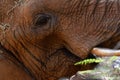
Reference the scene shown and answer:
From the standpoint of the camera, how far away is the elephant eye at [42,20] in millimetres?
5270

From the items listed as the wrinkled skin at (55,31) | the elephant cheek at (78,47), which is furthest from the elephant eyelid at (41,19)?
the elephant cheek at (78,47)

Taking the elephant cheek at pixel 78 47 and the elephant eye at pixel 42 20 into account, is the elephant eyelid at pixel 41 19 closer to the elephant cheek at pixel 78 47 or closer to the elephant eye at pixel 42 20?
the elephant eye at pixel 42 20

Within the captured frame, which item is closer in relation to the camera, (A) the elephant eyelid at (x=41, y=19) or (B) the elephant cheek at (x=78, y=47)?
(B) the elephant cheek at (x=78, y=47)

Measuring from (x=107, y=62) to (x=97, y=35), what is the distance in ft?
4.15

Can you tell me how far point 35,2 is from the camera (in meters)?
5.21

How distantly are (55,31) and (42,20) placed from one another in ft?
0.71

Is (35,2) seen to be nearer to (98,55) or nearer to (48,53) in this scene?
(48,53)

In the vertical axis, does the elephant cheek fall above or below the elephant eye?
below

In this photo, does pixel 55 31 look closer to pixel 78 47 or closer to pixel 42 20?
pixel 42 20

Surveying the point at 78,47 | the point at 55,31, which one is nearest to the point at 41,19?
the point at 55,31

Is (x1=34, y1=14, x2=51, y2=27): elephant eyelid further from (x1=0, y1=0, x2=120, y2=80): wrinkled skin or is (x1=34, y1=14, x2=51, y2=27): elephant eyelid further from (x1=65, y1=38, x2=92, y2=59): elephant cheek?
(x1=65, y1=38, x2=92, y2=59): elephant cheek

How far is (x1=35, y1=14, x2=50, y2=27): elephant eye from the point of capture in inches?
207

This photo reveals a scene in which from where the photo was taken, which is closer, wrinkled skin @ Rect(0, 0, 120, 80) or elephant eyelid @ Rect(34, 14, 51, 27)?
wrinkled skin @ Rect(0, 0, 120, 80)

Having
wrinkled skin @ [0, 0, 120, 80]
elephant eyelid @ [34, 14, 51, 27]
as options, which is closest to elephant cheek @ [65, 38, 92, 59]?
wrinkled skin @ [0, 0, 120, 80]
